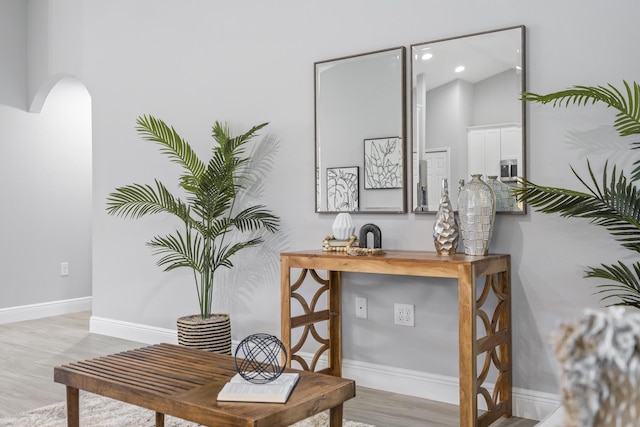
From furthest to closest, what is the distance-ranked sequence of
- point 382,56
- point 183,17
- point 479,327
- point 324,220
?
point 183,17 → point 324,220 → point 382,56 → point 479,327

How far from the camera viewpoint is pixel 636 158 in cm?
258

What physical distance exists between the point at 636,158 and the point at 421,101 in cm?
104

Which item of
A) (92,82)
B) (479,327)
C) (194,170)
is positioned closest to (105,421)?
(194,170)

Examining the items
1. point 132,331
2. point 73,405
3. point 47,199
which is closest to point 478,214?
point 73,405

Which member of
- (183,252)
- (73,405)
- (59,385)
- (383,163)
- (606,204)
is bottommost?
(59,385)

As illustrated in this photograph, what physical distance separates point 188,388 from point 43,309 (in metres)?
3.97

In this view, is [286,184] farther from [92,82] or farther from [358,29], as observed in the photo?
[92,82]

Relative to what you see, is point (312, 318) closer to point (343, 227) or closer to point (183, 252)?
point (343, 227)

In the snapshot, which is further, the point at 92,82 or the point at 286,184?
the point at 92,82

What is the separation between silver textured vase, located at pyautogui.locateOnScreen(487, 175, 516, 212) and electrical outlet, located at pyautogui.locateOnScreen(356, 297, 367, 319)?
3.02 ft

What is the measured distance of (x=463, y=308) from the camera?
2516 mm

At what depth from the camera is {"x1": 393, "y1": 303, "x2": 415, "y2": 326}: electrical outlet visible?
127 inches

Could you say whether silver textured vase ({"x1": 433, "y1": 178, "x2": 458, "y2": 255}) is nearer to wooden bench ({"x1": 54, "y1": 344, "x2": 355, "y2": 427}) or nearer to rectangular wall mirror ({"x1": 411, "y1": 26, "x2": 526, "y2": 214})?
rectangular wall mirror ({"x1": 411, "y1": 26, "x2": 526, "y2": 214})

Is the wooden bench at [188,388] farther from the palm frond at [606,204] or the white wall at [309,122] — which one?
the palm frond at [606,204]
